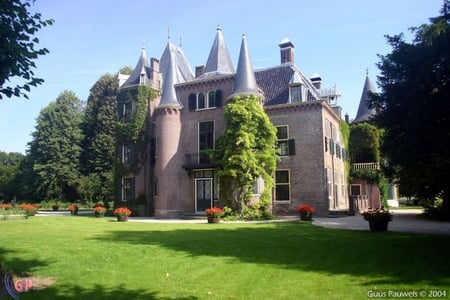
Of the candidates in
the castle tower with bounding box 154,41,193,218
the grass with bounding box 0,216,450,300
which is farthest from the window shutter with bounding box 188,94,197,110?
the grass with bounding box 0,216,450,300

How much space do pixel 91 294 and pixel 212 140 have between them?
21.5 meters

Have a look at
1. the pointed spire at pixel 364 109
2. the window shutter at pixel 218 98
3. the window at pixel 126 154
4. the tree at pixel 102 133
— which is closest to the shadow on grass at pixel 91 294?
the window shutter at pixel 218 98

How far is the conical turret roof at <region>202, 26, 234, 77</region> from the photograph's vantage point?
28.6 metres

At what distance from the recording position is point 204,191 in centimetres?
2770

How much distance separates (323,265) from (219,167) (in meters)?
17.6

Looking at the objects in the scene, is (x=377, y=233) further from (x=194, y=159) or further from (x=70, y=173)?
(x=70, y=173)

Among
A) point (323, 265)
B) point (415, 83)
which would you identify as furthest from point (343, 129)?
point (323, 265)

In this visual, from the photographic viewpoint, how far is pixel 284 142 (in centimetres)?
2770

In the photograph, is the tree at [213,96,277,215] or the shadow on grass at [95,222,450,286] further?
the tree at [213,96,277,215]

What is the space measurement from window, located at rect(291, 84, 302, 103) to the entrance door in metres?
8.71

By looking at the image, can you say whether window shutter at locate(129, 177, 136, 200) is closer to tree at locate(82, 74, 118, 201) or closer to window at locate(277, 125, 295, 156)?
window at locate(277, 125, 295, 156)

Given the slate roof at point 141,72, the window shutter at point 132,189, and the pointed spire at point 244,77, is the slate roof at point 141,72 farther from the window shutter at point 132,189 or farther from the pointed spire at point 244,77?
the pointed spire at point 244,77

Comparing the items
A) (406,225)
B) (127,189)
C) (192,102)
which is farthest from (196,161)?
(406,225)

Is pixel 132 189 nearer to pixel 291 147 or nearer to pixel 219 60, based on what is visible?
pixel 219 60
